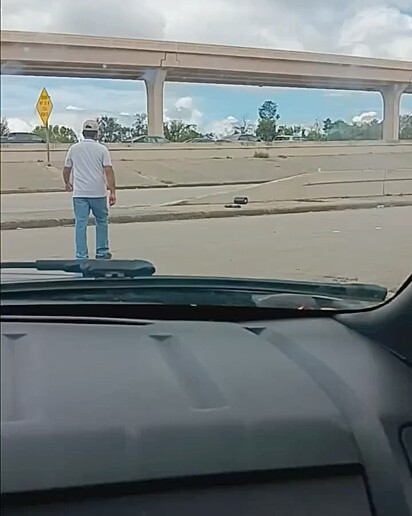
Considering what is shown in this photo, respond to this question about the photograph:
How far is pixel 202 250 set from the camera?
11.3 ft

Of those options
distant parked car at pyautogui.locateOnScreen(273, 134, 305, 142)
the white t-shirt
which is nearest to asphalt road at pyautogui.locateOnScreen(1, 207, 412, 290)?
the white t-shirt

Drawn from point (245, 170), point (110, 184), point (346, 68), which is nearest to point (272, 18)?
point (346, 68)

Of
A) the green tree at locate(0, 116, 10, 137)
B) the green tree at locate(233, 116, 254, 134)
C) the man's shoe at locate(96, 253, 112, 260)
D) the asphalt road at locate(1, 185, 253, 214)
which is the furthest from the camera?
the green tree at locate(233, 116, 254, 134)

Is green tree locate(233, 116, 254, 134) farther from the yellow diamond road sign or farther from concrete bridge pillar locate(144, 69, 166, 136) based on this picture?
the yellow diamond road sign

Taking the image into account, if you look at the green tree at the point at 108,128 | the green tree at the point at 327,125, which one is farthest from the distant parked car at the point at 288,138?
the green tree at the point at 108,128

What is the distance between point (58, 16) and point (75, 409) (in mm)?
1620

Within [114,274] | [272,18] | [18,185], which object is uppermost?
[272,18]

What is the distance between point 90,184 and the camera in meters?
3.04

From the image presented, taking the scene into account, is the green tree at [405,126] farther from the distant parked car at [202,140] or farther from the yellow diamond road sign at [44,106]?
the yellow diamond road sign at [44,106]

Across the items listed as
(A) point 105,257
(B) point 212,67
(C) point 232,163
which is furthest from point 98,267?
(C) point 232,163

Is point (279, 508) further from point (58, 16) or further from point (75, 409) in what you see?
point (58, 16)

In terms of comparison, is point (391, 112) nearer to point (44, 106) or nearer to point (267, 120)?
point (267, 120)

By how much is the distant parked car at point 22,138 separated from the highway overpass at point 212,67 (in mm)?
218

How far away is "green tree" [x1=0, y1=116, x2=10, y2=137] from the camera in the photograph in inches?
93.3
